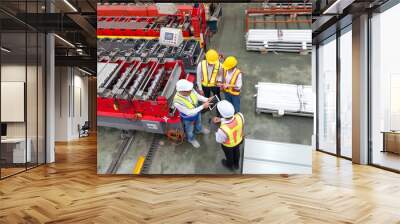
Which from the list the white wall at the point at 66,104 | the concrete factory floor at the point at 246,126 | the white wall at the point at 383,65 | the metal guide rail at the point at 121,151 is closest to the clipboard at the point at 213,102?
the concrete factory floor at the point at 246,126

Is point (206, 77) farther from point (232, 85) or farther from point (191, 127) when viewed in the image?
point (191, 127)

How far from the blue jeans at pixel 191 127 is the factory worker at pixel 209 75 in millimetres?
483

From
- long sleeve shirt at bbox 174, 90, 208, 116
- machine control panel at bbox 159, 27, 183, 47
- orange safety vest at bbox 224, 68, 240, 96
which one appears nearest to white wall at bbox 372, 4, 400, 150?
orange safety vest at bbox 224, 68, 240, 96

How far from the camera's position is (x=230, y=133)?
6.26m

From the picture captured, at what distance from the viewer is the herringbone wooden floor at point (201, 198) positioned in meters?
3.93

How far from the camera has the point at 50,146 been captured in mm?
8133

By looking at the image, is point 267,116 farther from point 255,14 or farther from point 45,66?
point 45,66

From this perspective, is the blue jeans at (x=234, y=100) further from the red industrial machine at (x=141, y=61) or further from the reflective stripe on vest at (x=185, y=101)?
the red industrial machine at (x=141, y=61)

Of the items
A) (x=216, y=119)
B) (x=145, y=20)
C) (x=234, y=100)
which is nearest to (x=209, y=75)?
(x=234, y=100)

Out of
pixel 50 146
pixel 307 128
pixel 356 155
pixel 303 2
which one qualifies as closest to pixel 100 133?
pixel 50 146

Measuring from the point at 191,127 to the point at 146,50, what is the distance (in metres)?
1.53

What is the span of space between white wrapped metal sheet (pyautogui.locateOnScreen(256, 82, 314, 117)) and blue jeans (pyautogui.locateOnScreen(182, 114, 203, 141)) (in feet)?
3.38

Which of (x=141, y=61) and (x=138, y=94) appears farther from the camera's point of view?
(x=141, y=61)

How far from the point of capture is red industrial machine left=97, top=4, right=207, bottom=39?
6348mm
